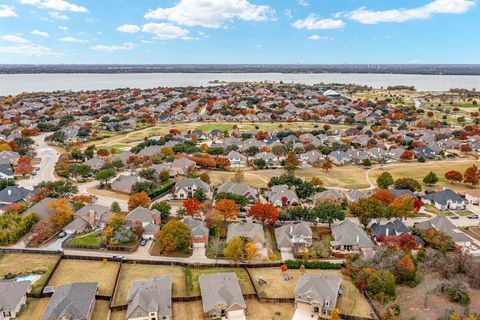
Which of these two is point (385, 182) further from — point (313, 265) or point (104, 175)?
point (104, 175)

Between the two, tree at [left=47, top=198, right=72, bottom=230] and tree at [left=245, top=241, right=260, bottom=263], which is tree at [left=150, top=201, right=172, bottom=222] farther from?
tree at [left=245, top=241, right=260, bottom=263]

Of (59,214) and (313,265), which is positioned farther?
(59,214)

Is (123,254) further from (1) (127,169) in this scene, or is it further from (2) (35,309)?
(1) (127,169)

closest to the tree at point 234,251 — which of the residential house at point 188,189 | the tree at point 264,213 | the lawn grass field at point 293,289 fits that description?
the lawn grass field at point 293,289

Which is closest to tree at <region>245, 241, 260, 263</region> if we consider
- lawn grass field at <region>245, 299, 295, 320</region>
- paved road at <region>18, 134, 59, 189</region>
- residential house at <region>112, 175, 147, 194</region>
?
lawn grass field at <region>245, 299, 295, 320</region>

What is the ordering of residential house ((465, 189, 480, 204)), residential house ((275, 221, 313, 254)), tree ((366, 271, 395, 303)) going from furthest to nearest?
residential house ((465, 189, 480, 204)) < residential house ((275, 221, 313, 254)) < tree ((366, 271, 395, 303))

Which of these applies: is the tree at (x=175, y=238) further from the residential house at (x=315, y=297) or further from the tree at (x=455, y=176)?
the tree at (x=455, y=176)

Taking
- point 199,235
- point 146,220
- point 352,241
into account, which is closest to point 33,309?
point 146,220
